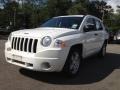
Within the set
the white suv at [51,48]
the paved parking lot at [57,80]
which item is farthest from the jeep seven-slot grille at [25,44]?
the paved parking lot at [57,80]

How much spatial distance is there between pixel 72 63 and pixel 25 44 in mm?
1410

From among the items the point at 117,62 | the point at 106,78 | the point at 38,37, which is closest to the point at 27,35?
the point at 38,37

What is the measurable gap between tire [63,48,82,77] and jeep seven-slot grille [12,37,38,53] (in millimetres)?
1002

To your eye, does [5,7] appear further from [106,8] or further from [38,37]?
[38,37]

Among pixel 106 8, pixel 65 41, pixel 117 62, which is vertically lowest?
pixel 106 8

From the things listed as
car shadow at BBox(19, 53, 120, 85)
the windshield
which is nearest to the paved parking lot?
car shadow at BBox(19, 53, 120, 85)

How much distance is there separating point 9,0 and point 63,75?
62.0 m

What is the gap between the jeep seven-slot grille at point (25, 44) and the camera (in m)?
6.49

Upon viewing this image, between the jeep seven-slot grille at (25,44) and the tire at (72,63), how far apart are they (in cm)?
100

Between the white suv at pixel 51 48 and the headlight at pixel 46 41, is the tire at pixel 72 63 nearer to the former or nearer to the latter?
the white suv at pixel 51 48

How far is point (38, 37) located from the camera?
255 inches

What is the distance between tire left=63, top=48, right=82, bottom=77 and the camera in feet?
22.7

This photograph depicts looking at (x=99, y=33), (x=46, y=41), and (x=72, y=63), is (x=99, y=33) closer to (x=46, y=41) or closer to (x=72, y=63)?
(x=72, y=63)

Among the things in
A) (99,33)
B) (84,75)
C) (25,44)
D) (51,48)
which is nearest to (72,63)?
(84,75)
